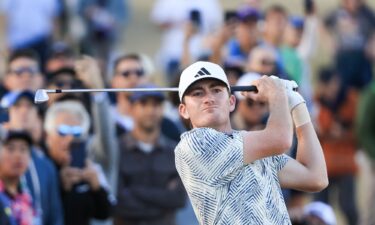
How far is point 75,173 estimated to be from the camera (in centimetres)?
1038

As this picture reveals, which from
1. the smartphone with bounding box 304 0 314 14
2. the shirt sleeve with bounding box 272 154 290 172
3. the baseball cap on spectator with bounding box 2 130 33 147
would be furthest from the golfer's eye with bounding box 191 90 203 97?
the smartphone with bounding box 304 0 314 14

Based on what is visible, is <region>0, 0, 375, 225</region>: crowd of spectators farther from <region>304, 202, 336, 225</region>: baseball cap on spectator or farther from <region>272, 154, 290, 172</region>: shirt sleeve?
<region>272, 154, 290, 172</region>: shirt sleeve

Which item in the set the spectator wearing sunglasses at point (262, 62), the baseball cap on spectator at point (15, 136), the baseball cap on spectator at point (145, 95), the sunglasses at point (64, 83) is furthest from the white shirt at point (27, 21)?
the baseball cap on spectator at point (15, 136)

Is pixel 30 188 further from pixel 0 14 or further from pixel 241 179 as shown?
pixel 0 14

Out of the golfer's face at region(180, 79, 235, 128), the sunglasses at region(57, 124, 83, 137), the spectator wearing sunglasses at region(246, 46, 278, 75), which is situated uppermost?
the golfer's face at region(180, 79, 235, 128)

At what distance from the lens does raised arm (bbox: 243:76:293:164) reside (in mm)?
7168

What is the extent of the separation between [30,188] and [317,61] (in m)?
7.09

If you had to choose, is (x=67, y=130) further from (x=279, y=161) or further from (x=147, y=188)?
(x=279, y=161)

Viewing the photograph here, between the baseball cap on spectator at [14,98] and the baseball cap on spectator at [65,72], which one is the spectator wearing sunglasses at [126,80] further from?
the baseball cap on spectator at [14,98]

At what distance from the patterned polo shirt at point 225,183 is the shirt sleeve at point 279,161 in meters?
0.26

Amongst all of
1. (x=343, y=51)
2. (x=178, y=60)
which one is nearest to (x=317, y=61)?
(x=343, y=51)

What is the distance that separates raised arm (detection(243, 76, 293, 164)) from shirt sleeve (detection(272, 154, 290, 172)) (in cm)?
32

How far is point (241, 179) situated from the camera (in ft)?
23.5

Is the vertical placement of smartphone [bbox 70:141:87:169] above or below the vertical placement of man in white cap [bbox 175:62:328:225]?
below
